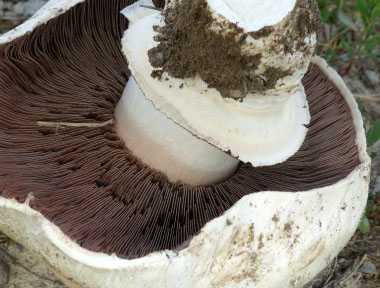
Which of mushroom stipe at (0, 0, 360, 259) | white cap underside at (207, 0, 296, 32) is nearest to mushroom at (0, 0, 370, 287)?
mushroom stipe at (0, 0, 360, 259)

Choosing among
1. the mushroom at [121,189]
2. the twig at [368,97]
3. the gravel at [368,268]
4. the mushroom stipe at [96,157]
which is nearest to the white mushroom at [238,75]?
the mushroom at [121,189]

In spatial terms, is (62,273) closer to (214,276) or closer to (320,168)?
(214,276)

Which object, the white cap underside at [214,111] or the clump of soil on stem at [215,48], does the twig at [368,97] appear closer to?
the white cap underside at [214,111]

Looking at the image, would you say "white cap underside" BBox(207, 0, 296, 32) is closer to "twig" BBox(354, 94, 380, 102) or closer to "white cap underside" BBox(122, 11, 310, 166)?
"white cap underside" BBox(122, 11, 310, 166)

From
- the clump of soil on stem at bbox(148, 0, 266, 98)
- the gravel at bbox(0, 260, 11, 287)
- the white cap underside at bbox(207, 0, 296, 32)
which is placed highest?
the white cap underside at bbox(207, 0, 296, 32)

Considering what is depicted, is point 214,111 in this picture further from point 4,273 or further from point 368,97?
point 368,97

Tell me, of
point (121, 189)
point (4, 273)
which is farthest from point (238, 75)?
point (4, 273)
